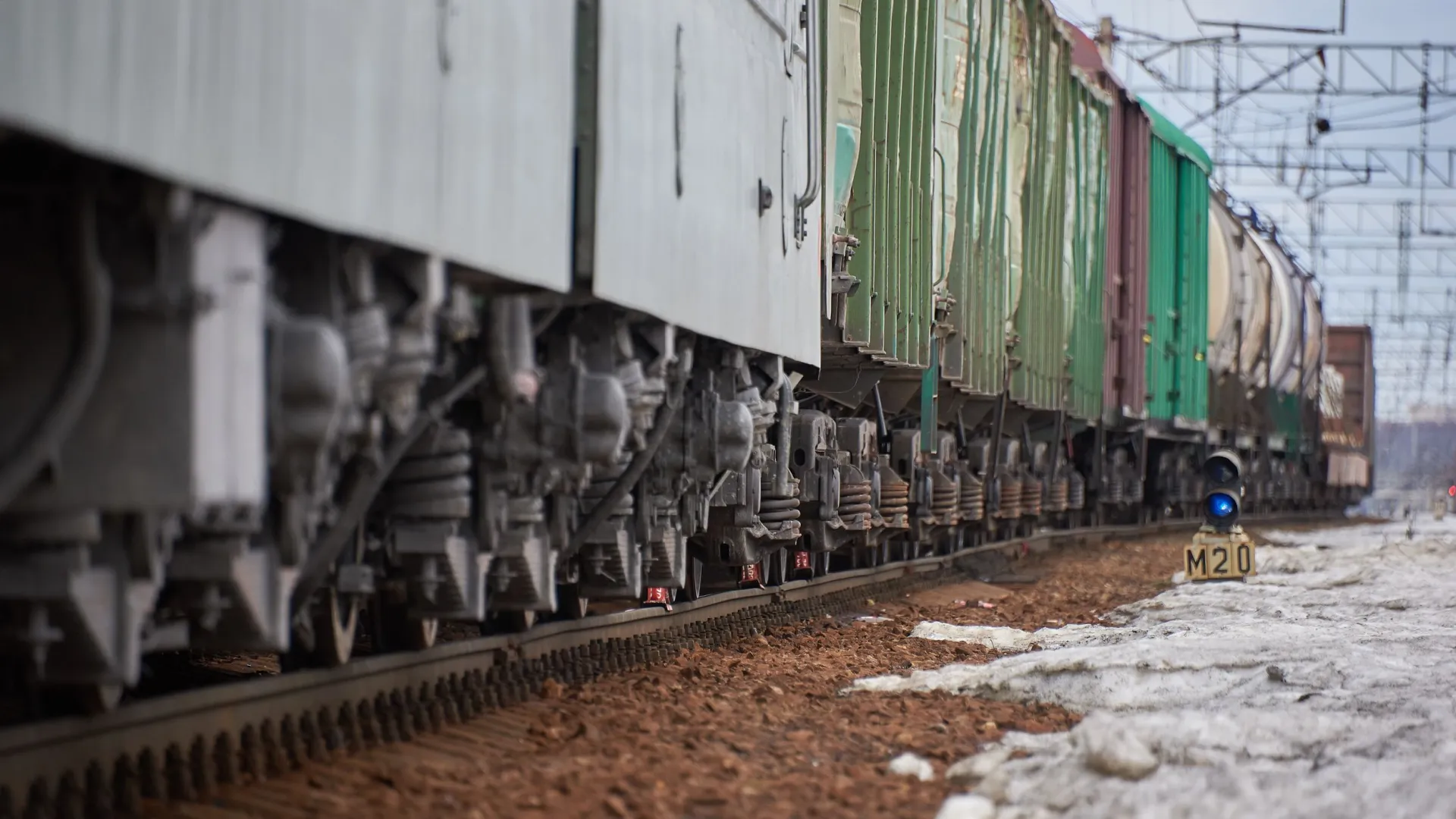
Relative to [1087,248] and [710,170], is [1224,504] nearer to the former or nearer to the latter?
[1087,248]

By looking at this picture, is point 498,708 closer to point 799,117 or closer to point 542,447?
point 542,447

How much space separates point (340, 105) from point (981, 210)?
472 inches

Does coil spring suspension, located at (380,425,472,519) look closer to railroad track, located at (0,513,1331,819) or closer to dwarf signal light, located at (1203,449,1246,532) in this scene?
railroad track, located at (0,513,1331,819)

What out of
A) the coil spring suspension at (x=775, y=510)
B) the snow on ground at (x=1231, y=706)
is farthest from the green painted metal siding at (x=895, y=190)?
the snow on ground at (x=1231, y=706)

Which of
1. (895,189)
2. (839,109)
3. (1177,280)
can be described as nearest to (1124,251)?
(1177,280)

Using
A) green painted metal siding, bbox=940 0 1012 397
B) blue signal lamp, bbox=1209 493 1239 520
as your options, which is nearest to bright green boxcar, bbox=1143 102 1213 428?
green painted metal siding, bbox=940 0 1012 397

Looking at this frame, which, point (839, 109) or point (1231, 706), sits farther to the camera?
point (839, 109)

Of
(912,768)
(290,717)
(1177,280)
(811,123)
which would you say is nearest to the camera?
(290,717)

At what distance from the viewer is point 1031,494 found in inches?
756

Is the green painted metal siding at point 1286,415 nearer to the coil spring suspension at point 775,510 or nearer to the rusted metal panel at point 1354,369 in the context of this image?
the rusted metal panel at point 1354,369

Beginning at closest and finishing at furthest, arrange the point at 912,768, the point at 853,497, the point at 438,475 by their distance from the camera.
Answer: the point at 438,475, the point at 912,768, the point at 853,497

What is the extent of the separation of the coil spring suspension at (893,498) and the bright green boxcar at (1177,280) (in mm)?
10995

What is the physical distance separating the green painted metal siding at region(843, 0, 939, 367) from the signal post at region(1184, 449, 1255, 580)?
334cm

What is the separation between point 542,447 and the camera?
231 inches
